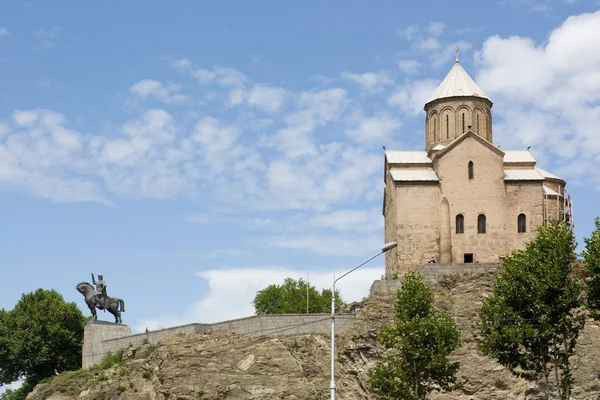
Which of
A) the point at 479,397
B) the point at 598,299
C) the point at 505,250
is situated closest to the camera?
the point at 598,299

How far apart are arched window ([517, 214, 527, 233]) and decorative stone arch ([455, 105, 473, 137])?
22.8ft

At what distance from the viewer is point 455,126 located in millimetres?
63281

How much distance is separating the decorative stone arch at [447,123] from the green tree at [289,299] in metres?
17.3

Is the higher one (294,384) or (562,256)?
(562,256)

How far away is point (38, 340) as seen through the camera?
2498 inches

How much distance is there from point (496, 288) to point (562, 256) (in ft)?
10.9

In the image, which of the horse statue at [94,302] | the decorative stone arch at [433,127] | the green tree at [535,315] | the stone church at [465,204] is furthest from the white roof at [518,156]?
the horse statue at [94,302]

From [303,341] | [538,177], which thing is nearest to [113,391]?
[303,341]

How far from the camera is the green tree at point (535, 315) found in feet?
141

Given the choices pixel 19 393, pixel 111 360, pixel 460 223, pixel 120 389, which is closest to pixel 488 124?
pixel 460 223

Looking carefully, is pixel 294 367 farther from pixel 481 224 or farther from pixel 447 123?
pixel 447 123

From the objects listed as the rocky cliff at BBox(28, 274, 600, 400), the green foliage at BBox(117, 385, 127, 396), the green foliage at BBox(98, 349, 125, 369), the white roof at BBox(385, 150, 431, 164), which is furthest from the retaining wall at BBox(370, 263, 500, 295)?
the green foliage at BBox(98, 349, 125, 369)

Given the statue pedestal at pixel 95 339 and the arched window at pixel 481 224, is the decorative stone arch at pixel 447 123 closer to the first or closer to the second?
the arched window at pixel 481 224

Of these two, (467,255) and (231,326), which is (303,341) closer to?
(231,326)
